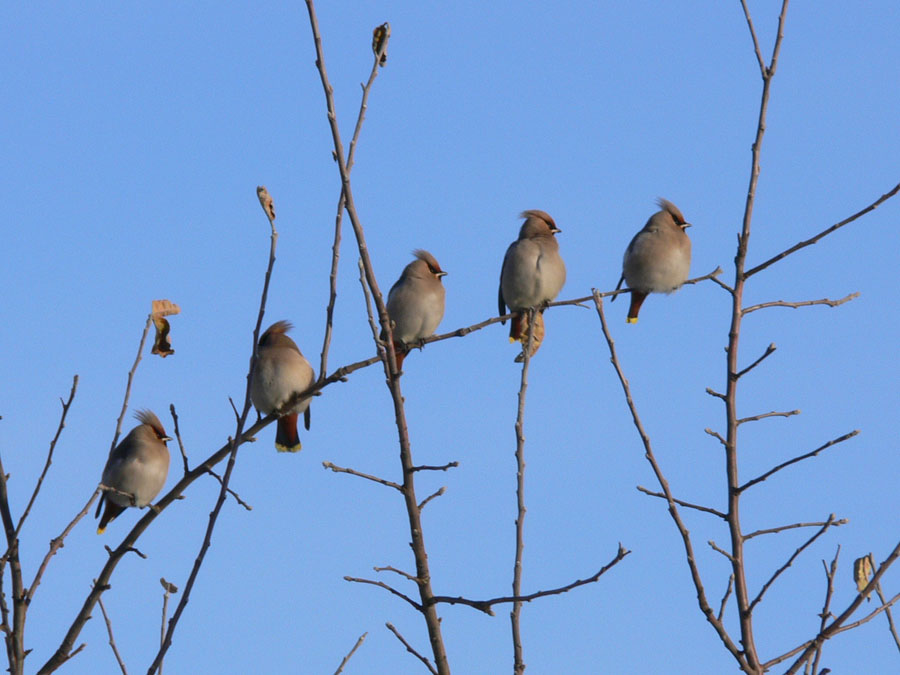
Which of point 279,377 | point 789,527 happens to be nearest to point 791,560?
point 789,527

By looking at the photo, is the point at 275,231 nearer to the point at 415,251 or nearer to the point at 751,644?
the point at 751,644

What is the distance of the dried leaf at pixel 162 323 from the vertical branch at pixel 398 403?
870mm

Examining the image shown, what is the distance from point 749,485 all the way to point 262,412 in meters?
3.22

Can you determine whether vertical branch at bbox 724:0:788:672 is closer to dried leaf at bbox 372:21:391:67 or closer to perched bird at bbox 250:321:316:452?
dried leaf at bbox 372:21:391:67

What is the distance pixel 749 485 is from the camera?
3.23 meters

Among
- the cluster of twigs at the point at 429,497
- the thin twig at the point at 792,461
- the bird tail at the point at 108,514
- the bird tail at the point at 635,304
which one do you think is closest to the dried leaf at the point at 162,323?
the cluster of twigs at the point at 429,497

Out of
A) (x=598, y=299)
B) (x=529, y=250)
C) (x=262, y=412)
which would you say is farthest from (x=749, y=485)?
(x=529, y=250)

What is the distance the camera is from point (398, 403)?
2.95 metres

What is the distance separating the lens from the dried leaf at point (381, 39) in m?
3.09

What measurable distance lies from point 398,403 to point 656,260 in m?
4.56

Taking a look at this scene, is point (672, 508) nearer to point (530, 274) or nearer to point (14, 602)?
point (14, 602)

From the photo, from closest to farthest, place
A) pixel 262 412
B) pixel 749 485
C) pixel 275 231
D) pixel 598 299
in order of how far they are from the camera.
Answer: pixel 275 231
pixel 749 485
pixel 598 299
pixel 262 412

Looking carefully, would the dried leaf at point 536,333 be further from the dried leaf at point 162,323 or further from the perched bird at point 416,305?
the dried leaf at point 162,323

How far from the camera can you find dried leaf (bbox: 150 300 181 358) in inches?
143
